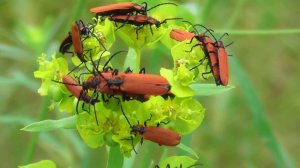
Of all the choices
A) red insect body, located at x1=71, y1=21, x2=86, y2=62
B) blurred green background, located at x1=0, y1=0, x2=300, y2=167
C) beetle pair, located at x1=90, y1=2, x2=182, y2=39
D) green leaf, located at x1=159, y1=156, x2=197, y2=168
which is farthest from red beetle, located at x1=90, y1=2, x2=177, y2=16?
blurred green background, located at x1=0, y1=0, x2=300, y2=167

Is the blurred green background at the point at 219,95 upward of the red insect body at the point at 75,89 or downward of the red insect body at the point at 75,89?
upward

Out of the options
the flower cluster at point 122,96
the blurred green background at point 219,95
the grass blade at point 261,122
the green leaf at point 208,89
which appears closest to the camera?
the flower cluster at point 122,96

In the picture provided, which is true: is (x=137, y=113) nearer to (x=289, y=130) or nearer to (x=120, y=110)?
(x=120, y=110)

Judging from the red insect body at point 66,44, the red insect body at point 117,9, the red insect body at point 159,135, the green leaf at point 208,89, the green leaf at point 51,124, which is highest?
the red insect body at point 117,9

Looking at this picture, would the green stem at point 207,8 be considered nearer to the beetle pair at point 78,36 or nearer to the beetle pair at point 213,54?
the beetle pair at point 213,54

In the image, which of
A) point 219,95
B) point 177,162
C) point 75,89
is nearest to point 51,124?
point 75,89

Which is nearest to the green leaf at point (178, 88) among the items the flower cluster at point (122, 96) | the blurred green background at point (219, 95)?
the flower cluster at point (122, 96)

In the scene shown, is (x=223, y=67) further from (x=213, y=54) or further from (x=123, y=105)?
(x=123, y=105)
